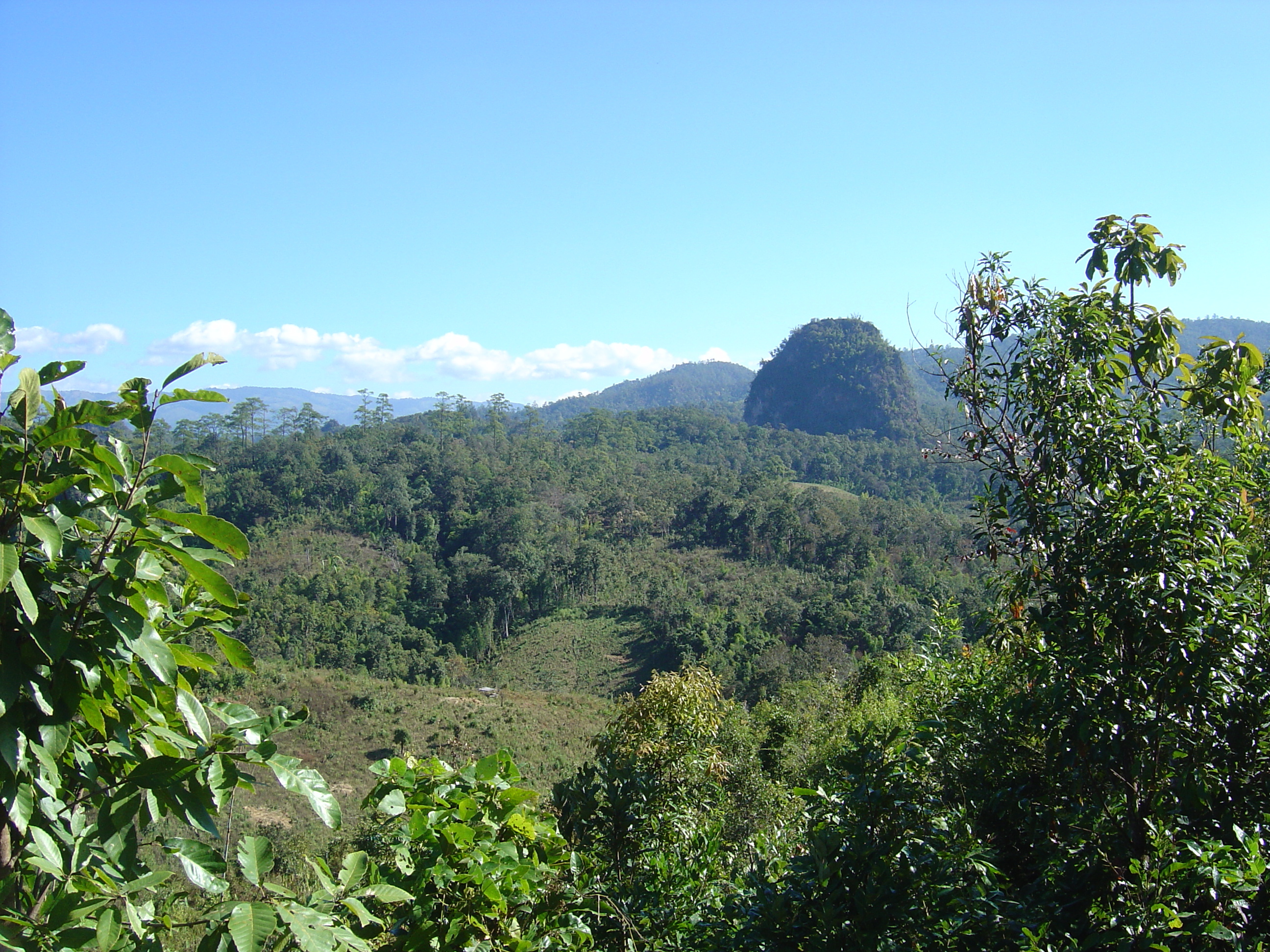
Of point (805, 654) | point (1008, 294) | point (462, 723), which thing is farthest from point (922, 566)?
point (1008, 294)

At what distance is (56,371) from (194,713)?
63 cm

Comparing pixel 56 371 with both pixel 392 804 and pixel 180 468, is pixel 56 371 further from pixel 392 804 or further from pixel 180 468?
pixel 392 804

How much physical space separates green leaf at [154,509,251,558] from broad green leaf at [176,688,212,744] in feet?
0.87

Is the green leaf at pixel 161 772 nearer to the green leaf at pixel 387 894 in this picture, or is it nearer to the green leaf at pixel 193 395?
the green leaf at pixel 387 894

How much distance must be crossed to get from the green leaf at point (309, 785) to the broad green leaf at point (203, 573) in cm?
28

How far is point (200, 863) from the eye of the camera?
4.12ft

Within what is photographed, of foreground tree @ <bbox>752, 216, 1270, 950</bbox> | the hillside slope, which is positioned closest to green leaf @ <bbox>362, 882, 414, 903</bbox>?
foreground tree @ <bbox>752, 216, 1270, 950</bbox>

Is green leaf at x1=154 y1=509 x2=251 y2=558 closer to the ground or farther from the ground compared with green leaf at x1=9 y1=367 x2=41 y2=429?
closer to the ground

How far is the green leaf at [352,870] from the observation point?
1.47 m

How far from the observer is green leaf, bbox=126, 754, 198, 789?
3.71 feet

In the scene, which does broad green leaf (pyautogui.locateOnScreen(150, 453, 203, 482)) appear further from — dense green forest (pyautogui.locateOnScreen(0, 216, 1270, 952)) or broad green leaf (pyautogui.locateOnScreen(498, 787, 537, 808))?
broad green leaf (pyautogui.locateOnScreen(498, 787, 537, 808))

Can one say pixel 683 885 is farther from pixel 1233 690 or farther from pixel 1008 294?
pixel 1008 294

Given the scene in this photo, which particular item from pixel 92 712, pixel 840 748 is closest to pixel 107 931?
pixel 92 712

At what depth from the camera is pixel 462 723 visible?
2973 cm
